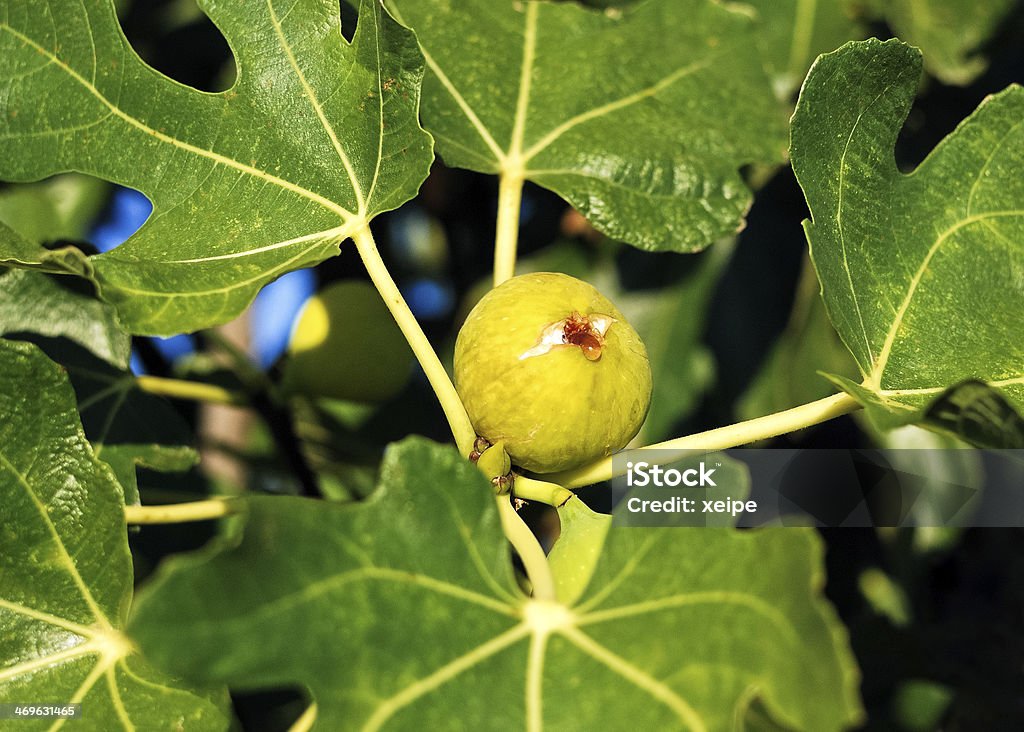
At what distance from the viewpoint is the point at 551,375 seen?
32.4 inches

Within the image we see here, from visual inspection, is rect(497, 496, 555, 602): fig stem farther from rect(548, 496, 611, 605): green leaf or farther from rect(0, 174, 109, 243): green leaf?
rect(0, 174, 109, 243): green leaf

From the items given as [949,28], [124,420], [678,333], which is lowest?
[124,420]

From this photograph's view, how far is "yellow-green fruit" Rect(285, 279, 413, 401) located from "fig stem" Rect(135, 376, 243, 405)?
0.13 meters

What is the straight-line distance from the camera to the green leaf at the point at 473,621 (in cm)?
68

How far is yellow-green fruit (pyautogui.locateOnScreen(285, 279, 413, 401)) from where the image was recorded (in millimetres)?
1205

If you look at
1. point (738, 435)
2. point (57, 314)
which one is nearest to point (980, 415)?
point (738, 435)

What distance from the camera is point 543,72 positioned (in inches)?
46.6

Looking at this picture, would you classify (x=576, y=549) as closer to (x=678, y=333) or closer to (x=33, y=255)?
(x=33, y=255)

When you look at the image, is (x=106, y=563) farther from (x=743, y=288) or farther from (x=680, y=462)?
(x=743, y=288)

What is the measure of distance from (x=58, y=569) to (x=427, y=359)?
0.37m

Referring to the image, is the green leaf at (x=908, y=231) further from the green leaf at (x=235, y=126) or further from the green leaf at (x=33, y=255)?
the green leaf at (x=33, y=255)

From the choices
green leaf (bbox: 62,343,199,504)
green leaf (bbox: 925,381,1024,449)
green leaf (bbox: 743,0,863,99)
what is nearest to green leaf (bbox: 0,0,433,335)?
green leaf (bbox: 62,343,199,504)

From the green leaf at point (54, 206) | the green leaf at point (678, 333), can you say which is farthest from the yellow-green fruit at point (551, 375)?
the green leaf at point (54, 206)

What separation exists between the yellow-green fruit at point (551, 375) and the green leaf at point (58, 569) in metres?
0.34
